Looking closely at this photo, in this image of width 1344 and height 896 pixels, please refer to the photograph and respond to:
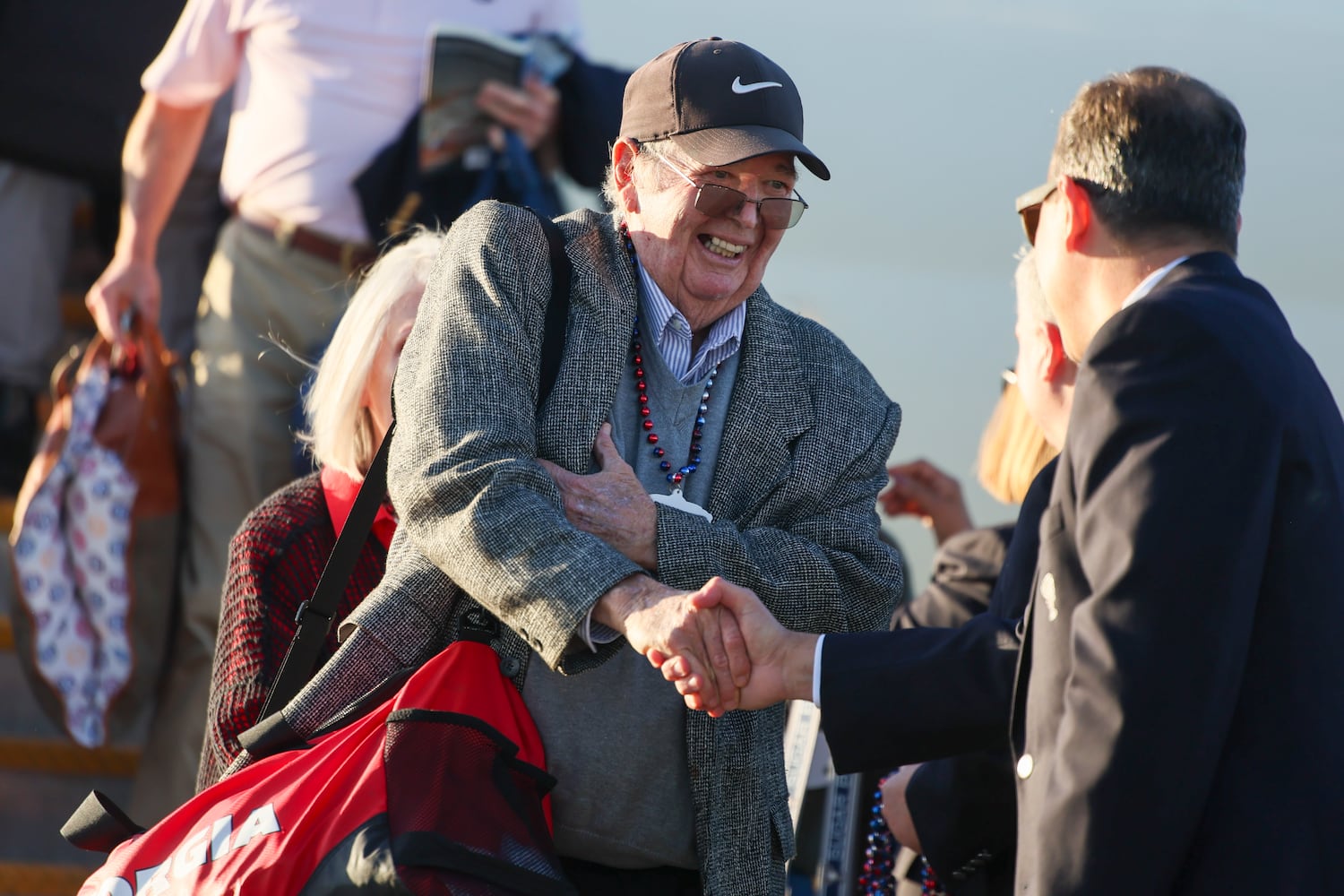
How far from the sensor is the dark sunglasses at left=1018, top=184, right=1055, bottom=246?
221cm

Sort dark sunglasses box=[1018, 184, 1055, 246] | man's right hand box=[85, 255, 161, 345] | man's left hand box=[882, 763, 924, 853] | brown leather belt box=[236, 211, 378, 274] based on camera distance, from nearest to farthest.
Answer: dark sunglasses box=[1018, 184, 1055, 246] < man's left hand box=[882, 763, 924, 853] < man's right hand box=[85, 255, 161, 345] < brown leather belt box=[236, 211, 378, 274]

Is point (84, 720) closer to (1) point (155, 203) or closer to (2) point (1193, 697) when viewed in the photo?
(1) point (155, 203)

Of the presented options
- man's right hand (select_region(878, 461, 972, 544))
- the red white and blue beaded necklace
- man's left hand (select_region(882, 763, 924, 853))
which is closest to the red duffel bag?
the red white and blue beaded necklace

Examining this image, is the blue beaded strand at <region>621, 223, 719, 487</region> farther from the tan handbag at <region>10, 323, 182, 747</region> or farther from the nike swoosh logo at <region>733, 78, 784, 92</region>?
the tan handbag at <region>10, 323, 182, 747</region>

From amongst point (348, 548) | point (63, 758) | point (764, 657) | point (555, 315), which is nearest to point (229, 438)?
point (63, 758)

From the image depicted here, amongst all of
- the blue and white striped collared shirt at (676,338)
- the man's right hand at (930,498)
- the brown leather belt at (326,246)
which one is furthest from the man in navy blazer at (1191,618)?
the brown leather belt at (326,246)

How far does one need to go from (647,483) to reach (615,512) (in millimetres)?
122

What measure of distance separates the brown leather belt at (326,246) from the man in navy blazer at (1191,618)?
248 centimetres

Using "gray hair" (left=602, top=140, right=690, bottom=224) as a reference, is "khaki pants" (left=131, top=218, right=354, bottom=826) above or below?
below

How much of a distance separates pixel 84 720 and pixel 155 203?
4.32 ft

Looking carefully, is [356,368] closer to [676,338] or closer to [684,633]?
[676,338]

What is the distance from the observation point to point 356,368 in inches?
113

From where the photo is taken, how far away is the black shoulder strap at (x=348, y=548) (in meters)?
2.34

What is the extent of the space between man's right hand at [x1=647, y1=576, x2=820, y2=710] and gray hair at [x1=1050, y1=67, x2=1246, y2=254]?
2.31 feet
